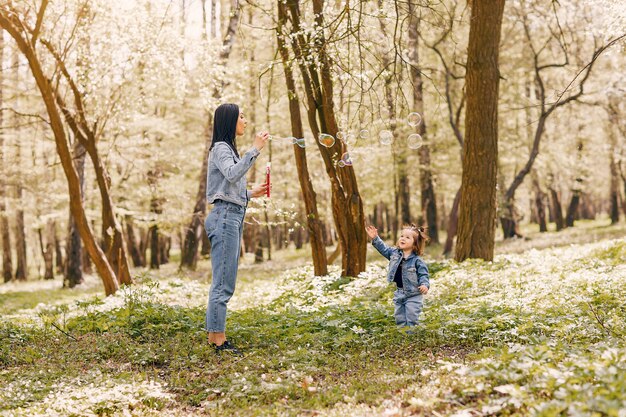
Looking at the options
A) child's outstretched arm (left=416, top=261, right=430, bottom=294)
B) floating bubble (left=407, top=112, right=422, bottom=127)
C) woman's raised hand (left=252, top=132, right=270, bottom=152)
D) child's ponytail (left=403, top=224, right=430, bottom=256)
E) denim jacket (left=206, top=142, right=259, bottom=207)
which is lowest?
child's outstretched arm (left=416, top=261, right=430, bottom=294)

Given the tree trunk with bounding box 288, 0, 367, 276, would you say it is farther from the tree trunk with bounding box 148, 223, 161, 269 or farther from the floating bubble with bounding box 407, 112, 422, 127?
the tree trunk with bounding box 148, 223, 161, 269

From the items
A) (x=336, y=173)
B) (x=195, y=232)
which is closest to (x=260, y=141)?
(x=336, y=173)

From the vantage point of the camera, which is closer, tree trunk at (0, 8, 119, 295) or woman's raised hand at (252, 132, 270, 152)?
woman's raised hand at (252, 132, 270, 152)

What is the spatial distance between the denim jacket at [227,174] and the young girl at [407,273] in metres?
1.65

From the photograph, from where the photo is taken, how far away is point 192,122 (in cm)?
3116

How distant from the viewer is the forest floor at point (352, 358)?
4156mm

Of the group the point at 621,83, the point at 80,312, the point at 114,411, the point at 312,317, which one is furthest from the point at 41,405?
the point at 621,83

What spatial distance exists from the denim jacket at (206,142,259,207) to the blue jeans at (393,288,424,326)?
2176 mm

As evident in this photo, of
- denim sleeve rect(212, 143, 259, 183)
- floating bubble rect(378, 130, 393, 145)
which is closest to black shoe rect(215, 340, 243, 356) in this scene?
denim sleeve rect(212, 143, 259, 183)

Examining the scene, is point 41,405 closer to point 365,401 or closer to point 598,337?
point 365,401

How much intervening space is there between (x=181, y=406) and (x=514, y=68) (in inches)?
904

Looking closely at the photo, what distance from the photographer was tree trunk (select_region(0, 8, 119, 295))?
475 inches

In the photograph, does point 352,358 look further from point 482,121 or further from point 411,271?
point 482,121

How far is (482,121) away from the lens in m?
12.4
